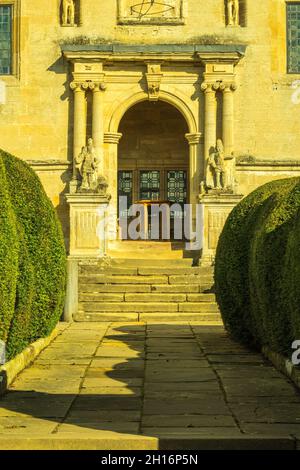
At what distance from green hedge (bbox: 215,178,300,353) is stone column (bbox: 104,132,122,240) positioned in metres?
10.2

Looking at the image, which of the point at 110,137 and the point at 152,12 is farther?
the point at 152,12

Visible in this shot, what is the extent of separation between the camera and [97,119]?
23266 millimetres

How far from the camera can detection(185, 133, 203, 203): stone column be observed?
23469 mm

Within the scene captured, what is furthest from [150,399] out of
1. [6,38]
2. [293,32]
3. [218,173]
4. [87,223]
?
[293,32]

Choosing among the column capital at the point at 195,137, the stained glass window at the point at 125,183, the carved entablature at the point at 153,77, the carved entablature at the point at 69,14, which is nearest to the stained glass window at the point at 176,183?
the stained glass window at the point at 125,183

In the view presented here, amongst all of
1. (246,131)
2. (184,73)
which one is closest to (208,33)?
(184,73)

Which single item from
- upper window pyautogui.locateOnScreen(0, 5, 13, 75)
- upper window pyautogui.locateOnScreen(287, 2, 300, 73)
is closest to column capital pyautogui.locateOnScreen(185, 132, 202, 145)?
upper window pyautogui.locateOnScreen(287, 2, 300, 73)

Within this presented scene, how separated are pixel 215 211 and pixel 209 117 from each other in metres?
2.77

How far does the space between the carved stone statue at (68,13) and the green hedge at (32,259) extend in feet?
40.1

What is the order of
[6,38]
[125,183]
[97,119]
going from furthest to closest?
[125,183] → [6,38] → [97,119]

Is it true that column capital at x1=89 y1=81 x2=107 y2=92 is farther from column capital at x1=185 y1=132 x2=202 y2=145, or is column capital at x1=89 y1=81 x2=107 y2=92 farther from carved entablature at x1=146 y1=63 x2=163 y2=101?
column capital at x1=185 y1=132 x2=202 y2=145

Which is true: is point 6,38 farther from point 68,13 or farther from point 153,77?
point 153,77

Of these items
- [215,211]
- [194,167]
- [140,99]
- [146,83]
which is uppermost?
[146,83]

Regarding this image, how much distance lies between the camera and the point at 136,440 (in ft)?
20.8
